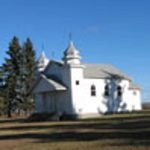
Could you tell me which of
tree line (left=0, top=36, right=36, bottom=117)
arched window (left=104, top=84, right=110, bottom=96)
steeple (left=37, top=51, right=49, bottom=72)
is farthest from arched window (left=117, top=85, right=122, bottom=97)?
tree line (left=0, top=36, right=36, bottom=117)

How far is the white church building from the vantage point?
170 ft

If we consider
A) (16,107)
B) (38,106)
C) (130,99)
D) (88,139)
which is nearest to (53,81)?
(38,106)

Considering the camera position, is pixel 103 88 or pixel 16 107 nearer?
pixel 103 88

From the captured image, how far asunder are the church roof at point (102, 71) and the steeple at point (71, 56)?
2.22m

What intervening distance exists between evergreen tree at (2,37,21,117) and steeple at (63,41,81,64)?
2218 cm

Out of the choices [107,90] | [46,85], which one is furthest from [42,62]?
[107,90]

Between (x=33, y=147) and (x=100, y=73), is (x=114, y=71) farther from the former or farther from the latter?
(x=33, y=147)

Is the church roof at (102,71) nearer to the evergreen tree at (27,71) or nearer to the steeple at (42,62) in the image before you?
the steeple at (42,62)

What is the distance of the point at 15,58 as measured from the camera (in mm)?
75250

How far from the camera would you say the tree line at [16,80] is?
73.4 metres

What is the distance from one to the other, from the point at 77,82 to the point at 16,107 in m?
24.9

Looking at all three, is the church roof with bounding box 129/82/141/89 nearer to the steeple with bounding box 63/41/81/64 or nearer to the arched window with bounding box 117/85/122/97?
the arched window with bounding box 117/85/122/97

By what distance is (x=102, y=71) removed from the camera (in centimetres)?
5572

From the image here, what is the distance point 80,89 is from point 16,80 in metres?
24.0
